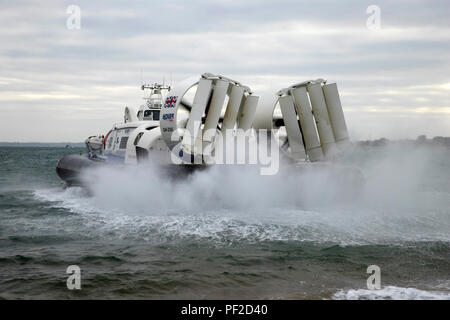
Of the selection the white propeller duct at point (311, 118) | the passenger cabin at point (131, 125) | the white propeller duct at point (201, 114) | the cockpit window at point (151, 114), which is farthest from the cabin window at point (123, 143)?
the white propeller duct at point (311, 118)

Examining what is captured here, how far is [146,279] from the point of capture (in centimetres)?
564

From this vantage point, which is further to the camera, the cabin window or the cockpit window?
the cockpit window

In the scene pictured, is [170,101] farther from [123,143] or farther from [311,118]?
[123,143]

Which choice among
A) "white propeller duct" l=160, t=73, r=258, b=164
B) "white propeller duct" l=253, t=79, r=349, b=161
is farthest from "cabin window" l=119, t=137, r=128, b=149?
"white propeller duct" l=253, t=79, r=349, b=161

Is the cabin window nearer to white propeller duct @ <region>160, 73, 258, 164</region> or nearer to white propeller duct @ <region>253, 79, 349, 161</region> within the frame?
white propeller duct @ <region>160, 73, 258, 164</region>

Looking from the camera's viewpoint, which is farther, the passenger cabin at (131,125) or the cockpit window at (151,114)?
the cockpit window at (151,114)

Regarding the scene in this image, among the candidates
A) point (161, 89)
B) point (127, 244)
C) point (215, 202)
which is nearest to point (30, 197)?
point (161, 89)

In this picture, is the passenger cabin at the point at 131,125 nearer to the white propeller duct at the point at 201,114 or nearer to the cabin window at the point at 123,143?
the cabin window at the point at 123,143

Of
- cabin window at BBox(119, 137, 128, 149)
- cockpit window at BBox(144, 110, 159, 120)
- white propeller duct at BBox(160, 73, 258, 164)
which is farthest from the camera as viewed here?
cockpit window at BBox(144, 110, 159, 120)

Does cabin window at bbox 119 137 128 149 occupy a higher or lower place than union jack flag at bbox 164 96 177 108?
lower

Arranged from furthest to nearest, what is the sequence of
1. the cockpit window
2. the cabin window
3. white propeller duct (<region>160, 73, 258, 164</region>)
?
1. the cockpit window
2. the cabin window
3. white propeller duct (<region>160, 73, 258, 164</region>)

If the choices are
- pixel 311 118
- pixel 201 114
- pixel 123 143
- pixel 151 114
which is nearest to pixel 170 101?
pixel 201 114

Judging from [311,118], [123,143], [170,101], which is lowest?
[123,143]
